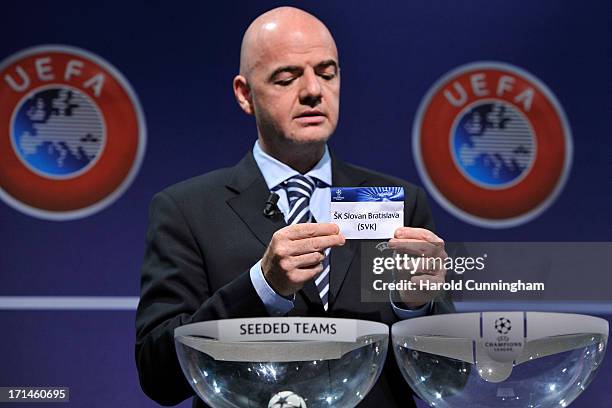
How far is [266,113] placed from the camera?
216 cm

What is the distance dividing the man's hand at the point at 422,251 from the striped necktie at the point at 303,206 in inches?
10.7

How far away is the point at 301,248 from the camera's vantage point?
5.34ft

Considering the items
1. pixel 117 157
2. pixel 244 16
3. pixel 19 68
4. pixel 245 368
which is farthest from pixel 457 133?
pixel 245 368

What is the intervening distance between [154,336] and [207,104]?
0.96m

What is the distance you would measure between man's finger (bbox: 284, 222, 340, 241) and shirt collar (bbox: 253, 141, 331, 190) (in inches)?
18.4

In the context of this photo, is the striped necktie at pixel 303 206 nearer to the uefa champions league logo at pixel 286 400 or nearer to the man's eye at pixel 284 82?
the man's eye at pixel 284 82

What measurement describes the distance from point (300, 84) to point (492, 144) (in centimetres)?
77

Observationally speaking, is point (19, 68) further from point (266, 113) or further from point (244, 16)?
point (266, 113)

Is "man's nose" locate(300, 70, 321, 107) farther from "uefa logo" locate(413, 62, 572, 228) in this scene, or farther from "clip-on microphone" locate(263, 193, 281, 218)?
"uefa logo" locate(413, 62, 572, 228)

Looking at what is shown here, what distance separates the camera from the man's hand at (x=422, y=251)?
5.34 ft

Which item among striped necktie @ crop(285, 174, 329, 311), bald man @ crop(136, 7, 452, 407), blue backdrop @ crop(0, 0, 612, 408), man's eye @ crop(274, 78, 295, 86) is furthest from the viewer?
blue backdrop @ crop(0, 0, 612, 408)

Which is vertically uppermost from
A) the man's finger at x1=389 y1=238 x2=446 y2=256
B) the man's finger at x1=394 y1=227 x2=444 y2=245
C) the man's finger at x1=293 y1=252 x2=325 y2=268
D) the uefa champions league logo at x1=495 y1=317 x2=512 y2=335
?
the man's finger at x1=394 y1=227 x2=444 y2=245

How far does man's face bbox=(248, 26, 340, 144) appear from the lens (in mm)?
2043

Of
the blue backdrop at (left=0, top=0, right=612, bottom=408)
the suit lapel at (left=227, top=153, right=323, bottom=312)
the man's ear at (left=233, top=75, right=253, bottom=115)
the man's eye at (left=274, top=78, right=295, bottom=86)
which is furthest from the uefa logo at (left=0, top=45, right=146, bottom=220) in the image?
the man's eye at (left=274, top=78, right=295, bottom=86)
